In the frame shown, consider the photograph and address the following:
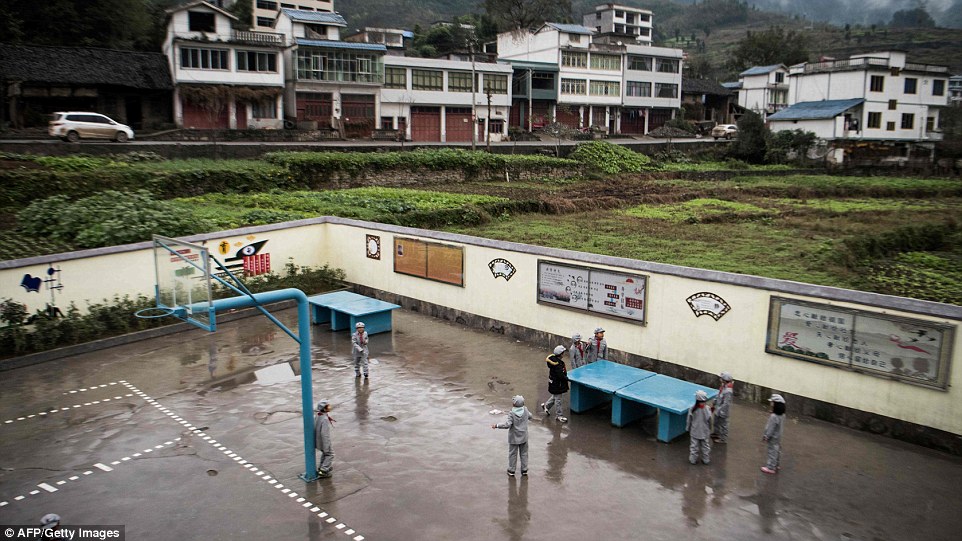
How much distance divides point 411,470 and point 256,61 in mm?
42614

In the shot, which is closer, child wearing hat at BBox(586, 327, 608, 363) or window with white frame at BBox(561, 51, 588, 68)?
child wearing hat at BBox(586, 327, 608, 363)

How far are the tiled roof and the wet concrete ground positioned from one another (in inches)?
1262

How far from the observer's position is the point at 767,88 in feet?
249

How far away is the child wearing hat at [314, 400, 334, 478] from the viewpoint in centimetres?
989

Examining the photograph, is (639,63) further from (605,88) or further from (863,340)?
(863,340)

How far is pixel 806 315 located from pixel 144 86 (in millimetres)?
42602

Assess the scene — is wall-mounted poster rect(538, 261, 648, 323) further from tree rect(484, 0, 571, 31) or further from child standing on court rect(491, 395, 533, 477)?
tree rect(484, 0, 571, 31)

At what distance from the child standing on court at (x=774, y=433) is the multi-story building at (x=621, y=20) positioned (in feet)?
294

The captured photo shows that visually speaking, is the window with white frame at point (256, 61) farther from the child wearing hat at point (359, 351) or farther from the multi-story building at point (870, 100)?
the multi-story building at point (870, 100)

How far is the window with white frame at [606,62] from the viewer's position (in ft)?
214

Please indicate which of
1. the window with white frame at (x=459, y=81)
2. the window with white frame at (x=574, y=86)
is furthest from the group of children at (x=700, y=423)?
the window with white frame at (x=574, y=86)

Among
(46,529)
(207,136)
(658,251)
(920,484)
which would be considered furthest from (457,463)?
(207,136)

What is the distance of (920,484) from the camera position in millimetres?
9711

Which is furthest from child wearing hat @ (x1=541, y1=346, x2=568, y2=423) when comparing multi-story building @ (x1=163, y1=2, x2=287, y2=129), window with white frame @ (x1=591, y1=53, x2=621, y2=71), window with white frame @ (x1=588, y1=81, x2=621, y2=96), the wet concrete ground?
window with white frame @ (x1=591, y1=53, x2=621, y2=71)
